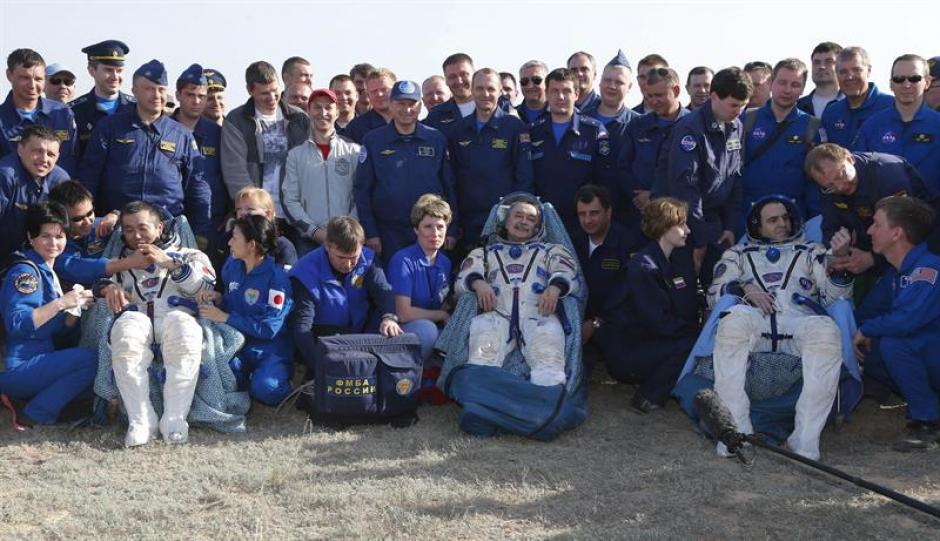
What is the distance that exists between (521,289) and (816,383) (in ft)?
6.79

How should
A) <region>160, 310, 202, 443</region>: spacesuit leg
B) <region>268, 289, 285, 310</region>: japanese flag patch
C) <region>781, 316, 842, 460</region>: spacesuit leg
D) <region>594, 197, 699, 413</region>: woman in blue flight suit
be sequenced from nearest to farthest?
<region>781, 316, 842, 460</region>: spacesuit leg < <region>160, 310, 202, 443</region>: spacesuit leg < <region>268, 289, 285, 310</region>: japanese flag patch < <region>594, 197, 699, 413</region>: woman in blue flight suit

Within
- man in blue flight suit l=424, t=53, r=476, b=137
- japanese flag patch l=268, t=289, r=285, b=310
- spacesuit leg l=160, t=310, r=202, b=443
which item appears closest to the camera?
spacesuit leg l=160, t=310, r=202, b=443

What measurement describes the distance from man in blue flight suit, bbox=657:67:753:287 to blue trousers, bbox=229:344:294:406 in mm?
3045

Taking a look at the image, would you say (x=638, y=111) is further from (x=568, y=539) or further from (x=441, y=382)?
(x=568, y=539)

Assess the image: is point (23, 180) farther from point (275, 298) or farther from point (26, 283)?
point (275, 298)

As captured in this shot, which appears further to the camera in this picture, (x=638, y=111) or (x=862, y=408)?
(x=638, y=111)

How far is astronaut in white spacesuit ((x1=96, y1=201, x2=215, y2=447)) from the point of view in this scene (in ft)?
20.0

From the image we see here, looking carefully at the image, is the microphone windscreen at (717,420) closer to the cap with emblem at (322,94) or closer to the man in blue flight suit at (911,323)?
the man in blue flight suit at (911,323)

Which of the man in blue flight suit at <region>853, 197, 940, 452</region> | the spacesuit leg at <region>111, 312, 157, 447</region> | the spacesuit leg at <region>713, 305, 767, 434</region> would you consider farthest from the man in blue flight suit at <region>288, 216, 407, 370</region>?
the man in blue flight suit at <region>853, 197, 940, 452</region>

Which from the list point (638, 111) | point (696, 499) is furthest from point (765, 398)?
point (638, 111)

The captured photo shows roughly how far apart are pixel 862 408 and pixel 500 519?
3.27m

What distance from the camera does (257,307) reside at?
658 cm

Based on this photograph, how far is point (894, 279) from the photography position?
6.39 metres

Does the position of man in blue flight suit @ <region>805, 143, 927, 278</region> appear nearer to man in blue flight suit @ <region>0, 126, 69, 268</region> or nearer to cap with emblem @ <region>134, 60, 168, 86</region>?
cap with emblem @ <region>134, 60, 168, 86</region>
